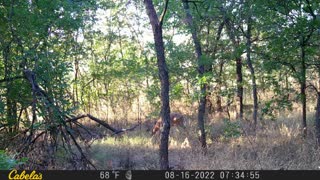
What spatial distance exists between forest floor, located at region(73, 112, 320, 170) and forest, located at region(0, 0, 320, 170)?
0.10 ft

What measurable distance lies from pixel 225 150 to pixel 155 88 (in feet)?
14.0

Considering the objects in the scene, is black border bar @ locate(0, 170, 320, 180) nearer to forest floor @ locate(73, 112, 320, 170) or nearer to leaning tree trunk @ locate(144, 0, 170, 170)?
forest floor @ locate(73, 112, 320, 170)

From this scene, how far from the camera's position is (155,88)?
496 inches

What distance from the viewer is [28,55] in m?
6.75

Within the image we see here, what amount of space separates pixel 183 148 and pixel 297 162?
10.9 feet

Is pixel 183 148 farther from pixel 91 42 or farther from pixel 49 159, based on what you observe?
pixel 91 42

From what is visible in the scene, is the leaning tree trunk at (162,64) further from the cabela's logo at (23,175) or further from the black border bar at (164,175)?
the cabela's logo at (23,175)

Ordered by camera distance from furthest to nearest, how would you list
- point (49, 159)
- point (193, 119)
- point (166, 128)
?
point (193, 119), point (166, 128), point (49, 159)

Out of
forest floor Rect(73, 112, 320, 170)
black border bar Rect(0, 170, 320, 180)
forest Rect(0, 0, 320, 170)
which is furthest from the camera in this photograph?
forest floor Rect(73, 112, 320, 170)

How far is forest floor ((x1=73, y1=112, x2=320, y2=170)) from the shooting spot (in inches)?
291

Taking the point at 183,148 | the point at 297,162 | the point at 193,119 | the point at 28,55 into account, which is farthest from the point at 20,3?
the point at 193,119

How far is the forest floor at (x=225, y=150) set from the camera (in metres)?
7.40

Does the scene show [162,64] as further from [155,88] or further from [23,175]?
[155,88]

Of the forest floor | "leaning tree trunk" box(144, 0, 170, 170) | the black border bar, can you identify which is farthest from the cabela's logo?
the forest floor
